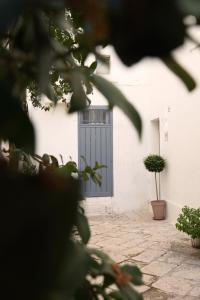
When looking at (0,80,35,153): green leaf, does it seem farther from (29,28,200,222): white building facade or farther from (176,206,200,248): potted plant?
(29,28,200,222): white building facade

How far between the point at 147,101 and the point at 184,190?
2618 mm

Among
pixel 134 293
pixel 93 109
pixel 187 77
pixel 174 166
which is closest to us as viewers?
pixel 187 77

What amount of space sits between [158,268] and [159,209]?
9.46ft

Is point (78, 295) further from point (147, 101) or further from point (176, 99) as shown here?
point (147, 101)

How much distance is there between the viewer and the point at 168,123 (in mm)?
6961

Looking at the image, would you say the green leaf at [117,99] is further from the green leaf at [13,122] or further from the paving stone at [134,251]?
the paving stone at [134,251]

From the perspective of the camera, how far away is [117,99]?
1.96ft

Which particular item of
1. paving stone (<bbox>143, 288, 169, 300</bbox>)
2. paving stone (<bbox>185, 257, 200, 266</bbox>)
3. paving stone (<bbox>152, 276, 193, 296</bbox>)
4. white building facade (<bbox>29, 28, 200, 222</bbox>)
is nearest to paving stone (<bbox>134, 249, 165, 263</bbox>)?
paving stone (<bbox>185, 257, 200, 266</bbox>)

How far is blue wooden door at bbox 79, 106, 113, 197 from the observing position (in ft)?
25.1

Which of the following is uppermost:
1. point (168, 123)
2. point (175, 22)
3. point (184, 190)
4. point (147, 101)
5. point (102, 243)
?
point (147, 101)

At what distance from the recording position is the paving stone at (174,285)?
357cm

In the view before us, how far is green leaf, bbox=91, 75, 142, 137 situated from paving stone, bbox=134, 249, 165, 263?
414 cm

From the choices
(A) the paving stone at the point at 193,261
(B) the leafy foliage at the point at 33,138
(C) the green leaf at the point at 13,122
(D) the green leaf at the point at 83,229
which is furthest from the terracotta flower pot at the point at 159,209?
(C) the green leaf at the point at 13,122

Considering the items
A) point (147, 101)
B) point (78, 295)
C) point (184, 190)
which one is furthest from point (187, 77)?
point (147, 101)
